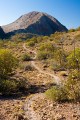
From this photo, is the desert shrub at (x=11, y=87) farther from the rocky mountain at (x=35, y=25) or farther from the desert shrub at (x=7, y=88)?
the rocky mountain at (x=35, y=25)

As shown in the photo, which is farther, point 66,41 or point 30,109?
point 66,41

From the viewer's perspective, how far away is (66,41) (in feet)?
242

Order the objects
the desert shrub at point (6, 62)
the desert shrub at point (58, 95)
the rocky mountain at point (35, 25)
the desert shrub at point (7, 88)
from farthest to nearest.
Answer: the rocky mountain at point (35, 25)
the desert shrub at point (6, 62)
the desert shrub at point (7, 88)
the desert shrub at point (58, 95)

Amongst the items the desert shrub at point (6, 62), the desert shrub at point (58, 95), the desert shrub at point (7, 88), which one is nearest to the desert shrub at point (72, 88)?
the desert shrub at point (58, 95)

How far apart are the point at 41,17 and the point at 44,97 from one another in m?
172

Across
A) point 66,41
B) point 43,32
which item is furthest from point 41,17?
point 66,41

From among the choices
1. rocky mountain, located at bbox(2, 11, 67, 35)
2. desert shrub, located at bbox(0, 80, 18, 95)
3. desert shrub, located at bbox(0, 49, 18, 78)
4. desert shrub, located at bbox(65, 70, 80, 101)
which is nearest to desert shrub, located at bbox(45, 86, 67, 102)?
desert shrub, located at bbox(65, 70, 80, 101)

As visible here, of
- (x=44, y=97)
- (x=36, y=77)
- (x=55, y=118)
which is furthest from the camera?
(x=36, y=77)

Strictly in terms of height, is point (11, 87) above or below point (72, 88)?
below

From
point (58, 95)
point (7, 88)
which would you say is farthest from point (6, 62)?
point (58, 95)

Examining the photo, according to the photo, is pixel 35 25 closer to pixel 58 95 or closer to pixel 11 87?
pixel 11 87

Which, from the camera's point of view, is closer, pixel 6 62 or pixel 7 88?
pixel 7 88

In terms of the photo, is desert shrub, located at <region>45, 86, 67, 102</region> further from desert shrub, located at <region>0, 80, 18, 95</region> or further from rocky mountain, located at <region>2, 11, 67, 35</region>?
rocky mountain, located at <region>2, 11, 67, 35</region>

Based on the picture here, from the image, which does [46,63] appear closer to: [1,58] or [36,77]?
[36,77]
